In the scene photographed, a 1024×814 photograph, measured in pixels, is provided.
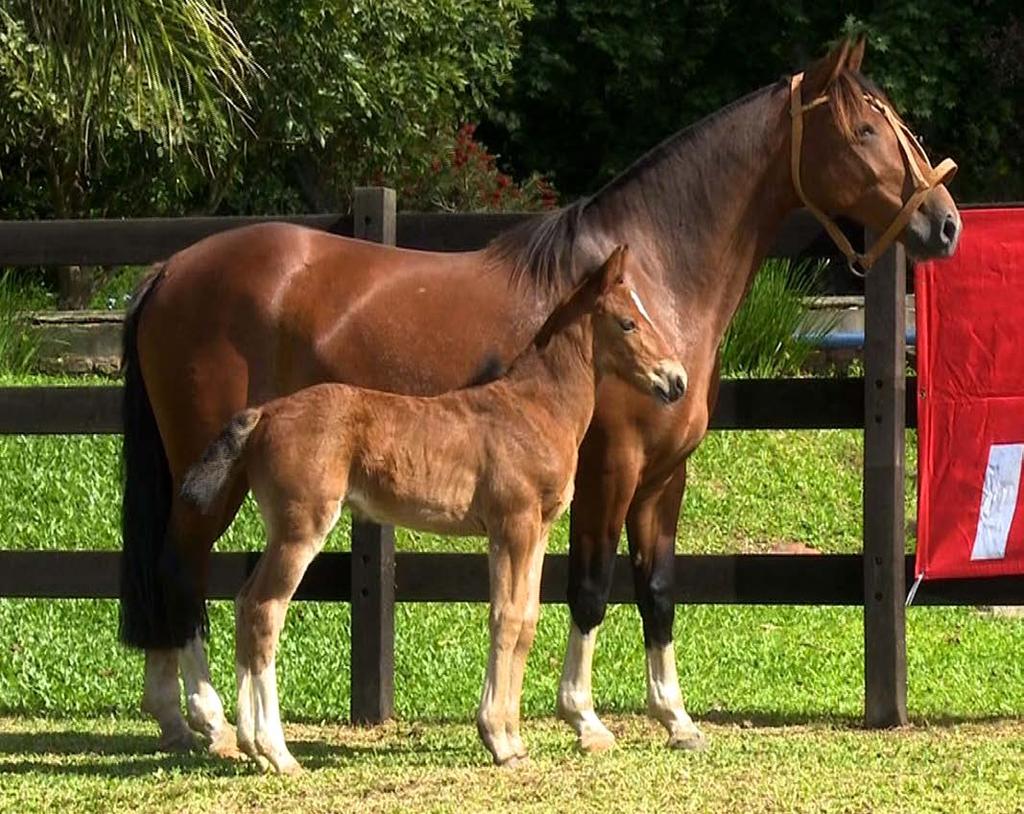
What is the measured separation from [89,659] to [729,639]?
3.16m

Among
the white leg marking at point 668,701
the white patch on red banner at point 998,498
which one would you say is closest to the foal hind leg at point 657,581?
the white leg marking at point 668,701

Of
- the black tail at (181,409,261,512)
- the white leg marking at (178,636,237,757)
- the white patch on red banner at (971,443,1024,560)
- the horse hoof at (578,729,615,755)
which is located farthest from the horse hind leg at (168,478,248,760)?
the white patch on red banner at (971,443,1024,560)

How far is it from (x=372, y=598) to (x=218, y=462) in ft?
5.50

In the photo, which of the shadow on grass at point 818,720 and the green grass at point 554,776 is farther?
the shadow on grass at point 818,720

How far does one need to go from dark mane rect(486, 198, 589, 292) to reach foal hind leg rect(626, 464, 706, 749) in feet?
2.65

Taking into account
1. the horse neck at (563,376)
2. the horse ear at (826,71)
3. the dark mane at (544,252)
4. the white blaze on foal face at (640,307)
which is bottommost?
the horse neck at (563,376)

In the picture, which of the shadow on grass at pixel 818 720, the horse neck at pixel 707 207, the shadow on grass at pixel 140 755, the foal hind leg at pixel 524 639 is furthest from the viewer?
the shadow on grass at pixel 818 720

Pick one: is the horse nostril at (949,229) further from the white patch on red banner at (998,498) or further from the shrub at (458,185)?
the shrub at (458,185)

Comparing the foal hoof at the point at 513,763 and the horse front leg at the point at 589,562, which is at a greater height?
the horse front leg at the point at 589,562

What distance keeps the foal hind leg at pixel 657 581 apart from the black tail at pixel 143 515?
60.6 inches

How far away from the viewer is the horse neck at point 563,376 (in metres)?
5.73

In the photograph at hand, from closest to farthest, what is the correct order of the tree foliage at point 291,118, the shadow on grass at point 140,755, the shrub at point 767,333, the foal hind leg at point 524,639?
the foal hind leg at point 524,639 → the shadow on grass at point 140,755 → the shrub at point 767,333 → the tree foliage at point 291,118

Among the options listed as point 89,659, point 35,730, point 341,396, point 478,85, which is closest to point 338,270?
point 341,396

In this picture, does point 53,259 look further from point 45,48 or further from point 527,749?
point 527,749
